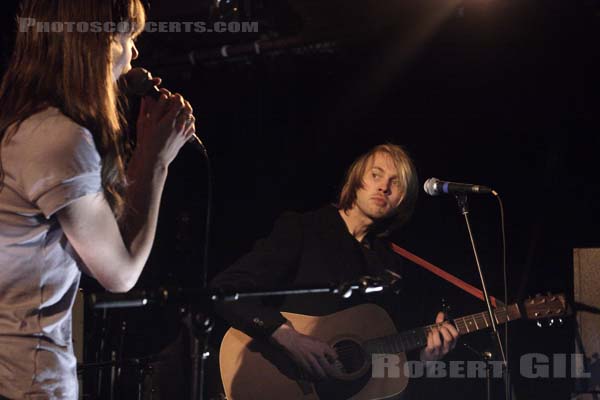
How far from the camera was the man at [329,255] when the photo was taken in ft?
11.6

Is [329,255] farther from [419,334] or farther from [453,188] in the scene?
[453,188]

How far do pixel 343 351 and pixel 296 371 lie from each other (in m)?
0.32

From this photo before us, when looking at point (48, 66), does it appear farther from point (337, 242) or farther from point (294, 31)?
point (294, 31)

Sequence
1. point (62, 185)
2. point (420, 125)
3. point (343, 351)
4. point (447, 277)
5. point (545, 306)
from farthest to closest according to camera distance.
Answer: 1. point (420, 125)
2. point (447, 277)
3. point (545, 306)
4. point (343, 351)
5. point (62, 185)

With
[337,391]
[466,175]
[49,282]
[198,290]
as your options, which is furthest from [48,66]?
[466,175]

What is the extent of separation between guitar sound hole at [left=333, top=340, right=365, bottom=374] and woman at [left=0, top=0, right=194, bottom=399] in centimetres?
242

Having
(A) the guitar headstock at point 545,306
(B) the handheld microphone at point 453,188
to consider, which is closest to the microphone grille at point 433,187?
(B) the handheld microphone at point 453,188

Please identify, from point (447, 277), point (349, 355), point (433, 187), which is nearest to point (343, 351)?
point (349, 355)

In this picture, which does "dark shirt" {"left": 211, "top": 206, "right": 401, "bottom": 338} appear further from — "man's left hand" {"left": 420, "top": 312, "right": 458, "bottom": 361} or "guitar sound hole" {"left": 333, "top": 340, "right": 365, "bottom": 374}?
"man's left hand" {"left": 420, "top": 312, "right": 458, "bottom": 361}

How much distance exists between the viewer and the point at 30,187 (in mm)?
1209

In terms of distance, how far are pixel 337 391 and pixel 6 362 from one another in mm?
2639

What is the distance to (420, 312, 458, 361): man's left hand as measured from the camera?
12.7 feet

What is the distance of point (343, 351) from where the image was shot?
3678mm

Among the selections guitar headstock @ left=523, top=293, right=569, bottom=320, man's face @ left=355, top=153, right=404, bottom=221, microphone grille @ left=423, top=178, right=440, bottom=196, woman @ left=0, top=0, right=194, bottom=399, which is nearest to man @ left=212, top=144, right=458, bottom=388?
Result: man's face @ left=355, top=153, right=404, bottom=221
